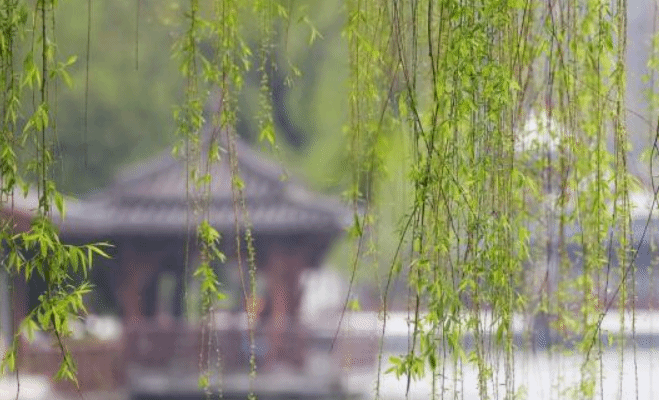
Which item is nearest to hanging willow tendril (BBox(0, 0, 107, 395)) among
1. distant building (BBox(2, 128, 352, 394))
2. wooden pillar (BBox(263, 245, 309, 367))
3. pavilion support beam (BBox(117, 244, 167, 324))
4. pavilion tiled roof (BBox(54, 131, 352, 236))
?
pavilion tiled roof (BBox(54, 131, 352, 236))

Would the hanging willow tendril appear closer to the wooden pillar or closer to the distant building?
the distant building

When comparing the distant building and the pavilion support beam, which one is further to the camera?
the pavilion support beam

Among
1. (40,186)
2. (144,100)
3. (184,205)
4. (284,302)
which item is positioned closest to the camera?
(40,186)

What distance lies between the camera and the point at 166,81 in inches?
454

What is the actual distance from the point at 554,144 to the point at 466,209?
536 millimetres

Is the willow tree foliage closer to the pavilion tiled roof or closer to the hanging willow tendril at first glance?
the hanging willow tendril

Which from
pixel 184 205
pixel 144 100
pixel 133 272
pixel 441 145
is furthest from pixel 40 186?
pixel 144 100

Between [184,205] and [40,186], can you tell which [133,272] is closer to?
[184,205]

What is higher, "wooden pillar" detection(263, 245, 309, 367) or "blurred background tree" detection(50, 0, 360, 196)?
"blurred background tree" detection(50, 0, 360, 196)

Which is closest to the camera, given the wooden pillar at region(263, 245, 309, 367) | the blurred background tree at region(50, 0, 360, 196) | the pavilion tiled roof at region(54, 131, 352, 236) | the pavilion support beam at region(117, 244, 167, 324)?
the pavilion tiled roof at region(54, 131, 352, 236)

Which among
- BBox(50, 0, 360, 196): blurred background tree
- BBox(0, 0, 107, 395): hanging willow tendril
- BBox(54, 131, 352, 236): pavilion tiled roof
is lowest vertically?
BBox(0, 0, 107, 395): hanging willow tendril

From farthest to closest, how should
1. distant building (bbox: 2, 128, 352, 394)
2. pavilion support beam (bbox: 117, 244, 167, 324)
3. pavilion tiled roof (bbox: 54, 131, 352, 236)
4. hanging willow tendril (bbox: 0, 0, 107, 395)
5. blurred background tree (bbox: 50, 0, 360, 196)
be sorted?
blurred background tree (bbox: 50, 0, 360, 196)
pavilion support beam (bbox: 117, 244, 167, 324)
distant building (bbox: 2, 128, 352, 394)
pavilion tiled roof (bbox: 54, 131, 352, 236)
hanging willow tendril (bbox: 0, 0, 107, 395)

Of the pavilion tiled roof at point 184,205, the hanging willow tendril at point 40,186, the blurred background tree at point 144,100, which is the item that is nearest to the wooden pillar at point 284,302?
the pavilion tiled roof at point 184,205

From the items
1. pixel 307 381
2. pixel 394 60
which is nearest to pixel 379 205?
pixel 394 60
